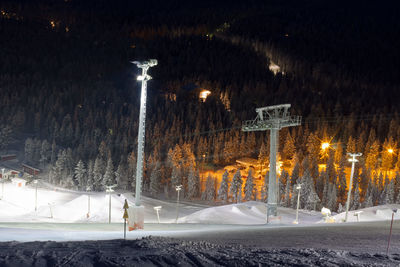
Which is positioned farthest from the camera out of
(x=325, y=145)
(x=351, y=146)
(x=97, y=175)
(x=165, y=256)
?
(x=351, y=146)

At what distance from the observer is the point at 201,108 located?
108062mm

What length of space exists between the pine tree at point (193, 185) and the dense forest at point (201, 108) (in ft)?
0.76

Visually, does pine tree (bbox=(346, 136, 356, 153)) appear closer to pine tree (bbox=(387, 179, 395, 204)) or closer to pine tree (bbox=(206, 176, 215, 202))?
pine tree (bbox=(387, 179, 395, 204))

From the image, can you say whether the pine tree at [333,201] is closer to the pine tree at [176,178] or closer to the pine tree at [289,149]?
the pine tree at [289,149]

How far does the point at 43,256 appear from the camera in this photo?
9.07 metres

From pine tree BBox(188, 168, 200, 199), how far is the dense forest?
0.76 ft

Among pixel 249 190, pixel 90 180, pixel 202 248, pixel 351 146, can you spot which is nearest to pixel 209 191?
pixel 249 190

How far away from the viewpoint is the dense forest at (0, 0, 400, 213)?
65500mm

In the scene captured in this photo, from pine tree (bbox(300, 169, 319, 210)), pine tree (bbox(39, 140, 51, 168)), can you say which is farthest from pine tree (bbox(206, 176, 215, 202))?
pine tree (bbox(39, 140, 51, 168))

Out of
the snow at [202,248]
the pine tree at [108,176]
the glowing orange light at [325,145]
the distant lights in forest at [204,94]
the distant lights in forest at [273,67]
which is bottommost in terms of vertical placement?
the snow at [202,248]

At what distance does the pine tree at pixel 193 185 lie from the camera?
63312 mm

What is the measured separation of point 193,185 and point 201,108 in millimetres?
47229

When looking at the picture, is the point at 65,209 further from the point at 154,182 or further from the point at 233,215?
the point at 154,182

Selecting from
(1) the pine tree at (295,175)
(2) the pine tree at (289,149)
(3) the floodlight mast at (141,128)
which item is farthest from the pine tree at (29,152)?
(3) the floodlight mast at (141,128)
